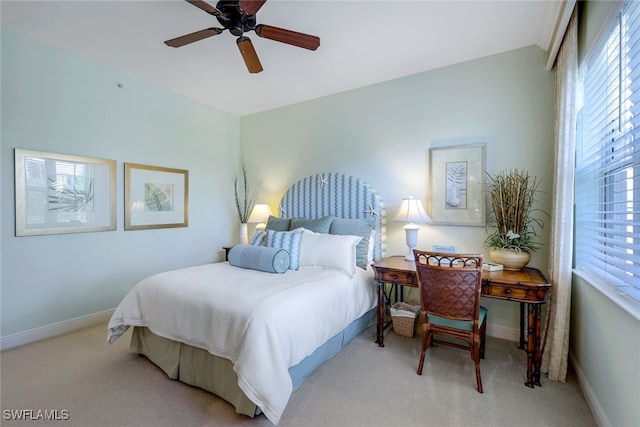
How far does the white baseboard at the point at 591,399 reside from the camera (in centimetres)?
168

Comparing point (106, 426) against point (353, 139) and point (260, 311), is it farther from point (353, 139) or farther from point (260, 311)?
point (353, 139)

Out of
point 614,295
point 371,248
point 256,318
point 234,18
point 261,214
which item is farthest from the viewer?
point 261,214

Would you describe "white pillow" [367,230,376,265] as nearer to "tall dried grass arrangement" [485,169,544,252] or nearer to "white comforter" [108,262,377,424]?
"white comforter" [108,262,377,424]

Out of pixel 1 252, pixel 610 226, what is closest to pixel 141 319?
pixel 1 252

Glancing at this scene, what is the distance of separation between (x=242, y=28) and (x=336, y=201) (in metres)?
2.14

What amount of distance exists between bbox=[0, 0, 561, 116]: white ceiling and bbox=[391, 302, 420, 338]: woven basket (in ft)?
8.60

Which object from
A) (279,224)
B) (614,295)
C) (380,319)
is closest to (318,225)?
(279,224)

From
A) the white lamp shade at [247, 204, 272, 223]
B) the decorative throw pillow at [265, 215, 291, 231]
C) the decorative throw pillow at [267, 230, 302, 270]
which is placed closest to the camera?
the decorative throw pillow at [267, 230, 302, 270]

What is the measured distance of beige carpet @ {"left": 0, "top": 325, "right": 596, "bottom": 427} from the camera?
5.83 feet

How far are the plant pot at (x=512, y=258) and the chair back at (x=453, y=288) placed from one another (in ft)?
2.01

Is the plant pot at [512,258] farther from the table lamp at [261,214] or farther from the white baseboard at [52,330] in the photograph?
the white baseboard at [52,330]

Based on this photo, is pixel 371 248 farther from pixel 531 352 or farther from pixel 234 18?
pixel 234 18

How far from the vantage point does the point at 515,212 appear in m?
2.63

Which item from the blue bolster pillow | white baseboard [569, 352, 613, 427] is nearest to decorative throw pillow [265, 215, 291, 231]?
the blue bolster pillow
